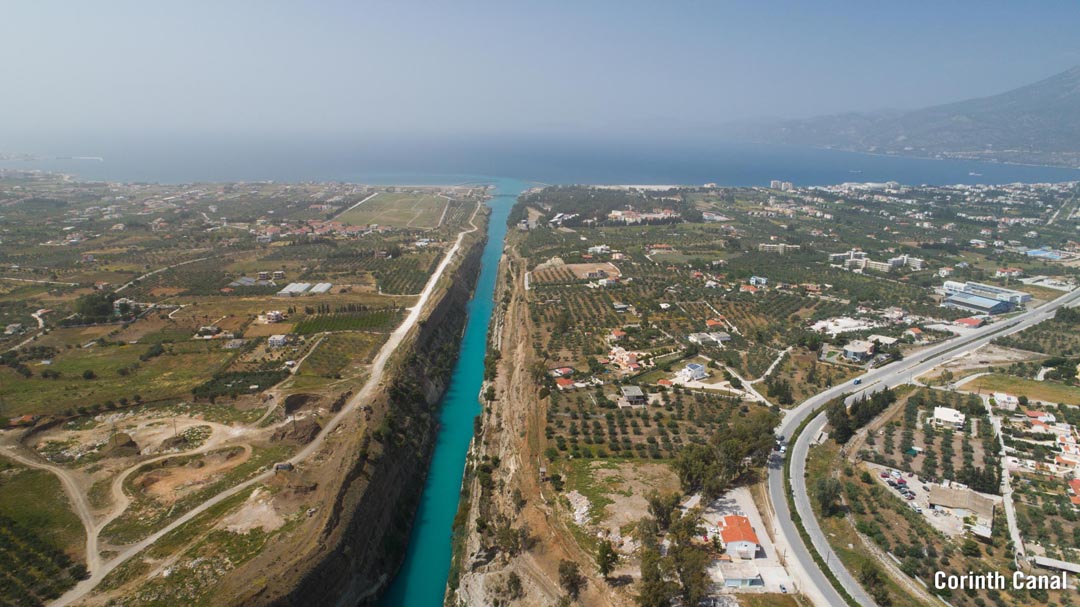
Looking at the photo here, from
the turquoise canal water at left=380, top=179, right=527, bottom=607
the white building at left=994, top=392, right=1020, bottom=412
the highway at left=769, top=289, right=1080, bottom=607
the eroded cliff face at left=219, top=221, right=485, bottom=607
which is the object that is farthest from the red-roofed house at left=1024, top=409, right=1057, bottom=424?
the eroded cliff face at left=219, top=221, right=485, bottom=607

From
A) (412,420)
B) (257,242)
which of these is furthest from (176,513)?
(257,242)

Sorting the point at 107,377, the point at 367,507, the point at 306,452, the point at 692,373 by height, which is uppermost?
the point at 692,373

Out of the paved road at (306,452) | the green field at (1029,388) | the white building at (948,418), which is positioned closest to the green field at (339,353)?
the paved road at (306,452)

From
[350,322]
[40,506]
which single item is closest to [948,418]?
[350,322]

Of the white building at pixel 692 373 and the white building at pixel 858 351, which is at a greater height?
the white building at pixel 858 351

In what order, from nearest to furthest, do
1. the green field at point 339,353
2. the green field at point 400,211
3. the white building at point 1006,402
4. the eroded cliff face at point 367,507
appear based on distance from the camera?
the eroded cliff face at point 367,507, the white building at point 1006,402, the green field at point 339,353, the green field at point 400,211

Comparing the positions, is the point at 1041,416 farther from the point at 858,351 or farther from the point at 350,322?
the point at 350,322

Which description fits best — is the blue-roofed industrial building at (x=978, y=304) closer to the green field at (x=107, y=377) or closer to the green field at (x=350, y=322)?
the green field at (x=350, y=322)
